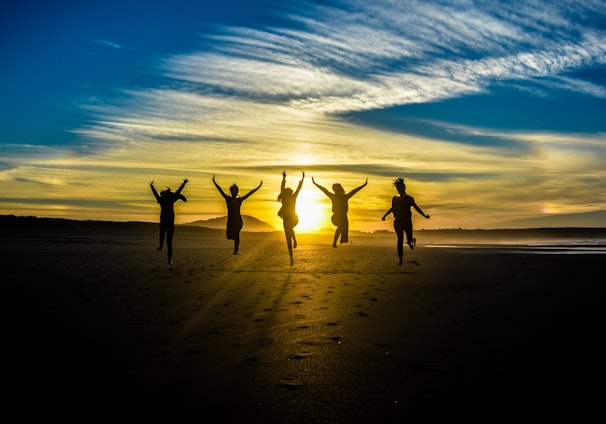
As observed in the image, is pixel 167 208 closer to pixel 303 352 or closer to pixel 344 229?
pixel 344 229

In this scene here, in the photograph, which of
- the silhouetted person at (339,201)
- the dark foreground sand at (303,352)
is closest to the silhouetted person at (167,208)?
the silhouetted person at (339,201)

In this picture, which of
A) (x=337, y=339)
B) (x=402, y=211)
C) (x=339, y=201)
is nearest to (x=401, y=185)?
(x=402, y=211)

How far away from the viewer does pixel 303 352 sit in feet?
20.2

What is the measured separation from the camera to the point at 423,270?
1689 cm

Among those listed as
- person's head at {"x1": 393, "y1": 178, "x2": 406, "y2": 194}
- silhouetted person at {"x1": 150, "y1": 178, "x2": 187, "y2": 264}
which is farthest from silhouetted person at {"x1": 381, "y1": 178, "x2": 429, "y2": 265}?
silhouetted person at {"x1": 150, "y1": 178, "x2": 187, "y2": 264}

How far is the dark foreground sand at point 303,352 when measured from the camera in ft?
14.1

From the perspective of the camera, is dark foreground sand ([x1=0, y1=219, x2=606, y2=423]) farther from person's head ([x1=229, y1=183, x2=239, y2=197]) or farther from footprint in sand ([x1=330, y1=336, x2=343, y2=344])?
person's head ([x1=229, y1=183, x2=239, y2=197])

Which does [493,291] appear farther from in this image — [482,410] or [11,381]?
[11,381]

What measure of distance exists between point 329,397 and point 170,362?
6.33ft

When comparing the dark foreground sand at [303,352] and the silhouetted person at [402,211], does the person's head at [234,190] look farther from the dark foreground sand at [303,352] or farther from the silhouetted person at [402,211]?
the dark foreground sand at [303,352]

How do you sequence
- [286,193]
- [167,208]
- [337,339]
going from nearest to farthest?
1. [337,339]
2. [167,208]
3. [286,193]

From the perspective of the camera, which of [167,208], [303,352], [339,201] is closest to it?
[303,352]

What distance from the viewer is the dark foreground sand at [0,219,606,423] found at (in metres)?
4.29

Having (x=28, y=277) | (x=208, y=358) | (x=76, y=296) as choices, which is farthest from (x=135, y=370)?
(x=28, y=277)
